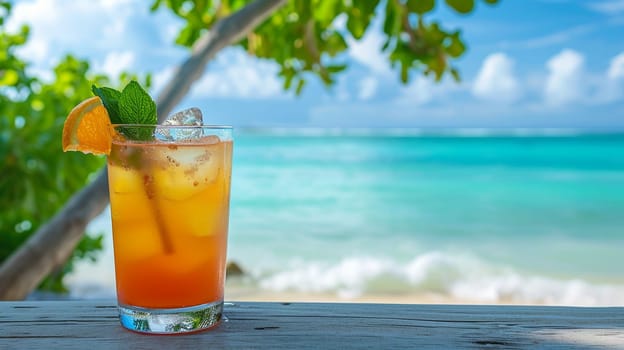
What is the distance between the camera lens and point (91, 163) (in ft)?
11.6

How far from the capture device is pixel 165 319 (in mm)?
882

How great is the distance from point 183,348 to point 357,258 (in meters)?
8.60

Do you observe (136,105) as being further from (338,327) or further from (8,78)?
(8,78)

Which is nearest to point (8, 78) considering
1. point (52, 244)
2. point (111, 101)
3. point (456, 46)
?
point (52, 244)

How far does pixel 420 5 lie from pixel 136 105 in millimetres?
1144

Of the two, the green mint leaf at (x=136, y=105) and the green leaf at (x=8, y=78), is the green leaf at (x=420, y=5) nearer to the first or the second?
the green mint leaf at (x=136, y=105)

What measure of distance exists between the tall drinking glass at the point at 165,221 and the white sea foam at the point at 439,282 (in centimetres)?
605

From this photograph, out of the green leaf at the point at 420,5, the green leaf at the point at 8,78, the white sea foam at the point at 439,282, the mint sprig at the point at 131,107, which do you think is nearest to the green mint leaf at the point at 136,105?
the mint sprig at the point at 131,107

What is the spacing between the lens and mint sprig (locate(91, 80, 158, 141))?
2.79 feet

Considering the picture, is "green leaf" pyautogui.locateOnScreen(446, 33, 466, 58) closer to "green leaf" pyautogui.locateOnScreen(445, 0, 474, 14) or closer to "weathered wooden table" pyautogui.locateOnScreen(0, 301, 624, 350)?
"green leaf" pyautogui.locateOnScreen(445, 0, 474, 14)

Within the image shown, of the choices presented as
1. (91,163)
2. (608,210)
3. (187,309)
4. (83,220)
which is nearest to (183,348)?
(187,309)

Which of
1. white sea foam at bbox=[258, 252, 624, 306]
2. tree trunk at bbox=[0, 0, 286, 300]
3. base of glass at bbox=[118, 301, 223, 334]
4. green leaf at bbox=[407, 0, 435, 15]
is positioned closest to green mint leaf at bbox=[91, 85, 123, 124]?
base of glass at bbox=[118, 301, 223, 334]

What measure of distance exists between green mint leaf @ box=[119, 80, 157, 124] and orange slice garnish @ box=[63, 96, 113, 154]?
0.03m

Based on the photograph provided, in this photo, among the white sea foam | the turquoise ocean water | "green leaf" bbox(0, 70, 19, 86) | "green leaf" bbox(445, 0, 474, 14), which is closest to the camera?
"green leaf" bbox(445, 0, 474, 14)
